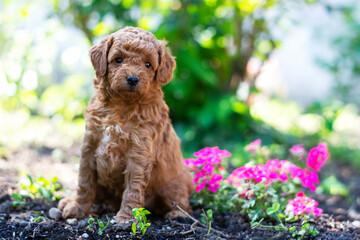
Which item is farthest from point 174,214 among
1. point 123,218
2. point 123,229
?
point 123,229

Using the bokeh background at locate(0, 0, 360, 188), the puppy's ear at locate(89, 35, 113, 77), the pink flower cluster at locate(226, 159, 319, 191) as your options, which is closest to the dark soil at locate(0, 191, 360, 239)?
the pink flower cluster at locate(226, 159, 319, 191)

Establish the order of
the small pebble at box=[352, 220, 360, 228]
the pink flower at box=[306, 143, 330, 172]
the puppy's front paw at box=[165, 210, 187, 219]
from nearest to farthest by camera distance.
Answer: the puppy's front paw at box=[165, 210, 187, 219] < the small pebble at box=[352, 220, 360, 228] < the pink flower at box=[306, 143, 330, 172]

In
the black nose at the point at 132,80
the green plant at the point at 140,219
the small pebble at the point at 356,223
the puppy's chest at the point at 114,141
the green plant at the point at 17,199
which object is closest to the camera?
the green plant at the point at 140,219

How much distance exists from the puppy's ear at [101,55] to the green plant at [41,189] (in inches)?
58.8

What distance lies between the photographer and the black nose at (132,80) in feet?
11.0

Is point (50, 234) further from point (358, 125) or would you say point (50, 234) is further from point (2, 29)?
point (358, 125)

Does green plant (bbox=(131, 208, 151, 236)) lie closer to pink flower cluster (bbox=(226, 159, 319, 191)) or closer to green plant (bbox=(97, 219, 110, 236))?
green plant (bbox=(97, 219, 110, 236))

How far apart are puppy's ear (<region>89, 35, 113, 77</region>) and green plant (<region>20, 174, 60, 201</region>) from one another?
149cm

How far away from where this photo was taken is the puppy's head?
11.2 ft

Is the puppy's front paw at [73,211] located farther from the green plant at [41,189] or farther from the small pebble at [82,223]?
the green plant at [41,189]

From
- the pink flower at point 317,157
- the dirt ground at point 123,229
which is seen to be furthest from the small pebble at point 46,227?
the pink flower at point 317,157

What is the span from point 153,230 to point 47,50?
489cm

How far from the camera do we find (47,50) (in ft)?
24.0

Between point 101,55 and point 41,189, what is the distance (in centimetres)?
174
